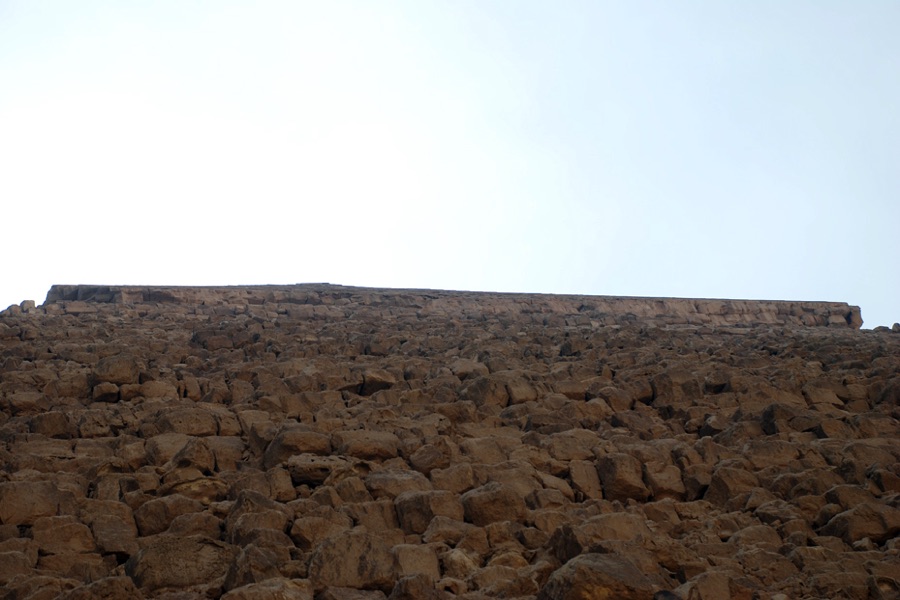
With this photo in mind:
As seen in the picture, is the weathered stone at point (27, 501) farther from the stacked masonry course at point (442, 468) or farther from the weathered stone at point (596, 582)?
the weathered stone at point (596, 582)

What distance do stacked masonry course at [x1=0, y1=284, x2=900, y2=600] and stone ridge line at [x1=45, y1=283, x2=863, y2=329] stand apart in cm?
414

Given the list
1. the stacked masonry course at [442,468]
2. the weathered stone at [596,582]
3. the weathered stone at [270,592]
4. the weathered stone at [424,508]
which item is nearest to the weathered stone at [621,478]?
the stacked masonry course at [442,468]

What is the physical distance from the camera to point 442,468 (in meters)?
6.38

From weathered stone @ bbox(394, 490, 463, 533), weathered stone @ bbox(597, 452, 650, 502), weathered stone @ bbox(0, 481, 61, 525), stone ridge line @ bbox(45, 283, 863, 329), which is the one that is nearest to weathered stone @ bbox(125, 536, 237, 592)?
weathered stone @ bbox(0, 481, 61, 525)

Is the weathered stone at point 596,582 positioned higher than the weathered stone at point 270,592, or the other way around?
the weathered stone at point 596,582

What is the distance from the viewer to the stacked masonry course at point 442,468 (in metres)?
4.84

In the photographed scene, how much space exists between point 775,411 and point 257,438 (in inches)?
150

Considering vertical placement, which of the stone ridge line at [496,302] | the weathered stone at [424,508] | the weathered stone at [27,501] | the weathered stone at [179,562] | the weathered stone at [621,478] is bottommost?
the weathered stone at [179,562]

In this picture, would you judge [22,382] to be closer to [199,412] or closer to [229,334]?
[199,412]

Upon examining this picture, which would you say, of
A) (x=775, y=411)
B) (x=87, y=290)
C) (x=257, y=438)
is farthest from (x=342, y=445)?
(x=87, y=290)

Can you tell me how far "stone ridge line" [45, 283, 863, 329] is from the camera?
1532 cm

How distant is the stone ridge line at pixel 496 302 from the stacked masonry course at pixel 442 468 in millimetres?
4144

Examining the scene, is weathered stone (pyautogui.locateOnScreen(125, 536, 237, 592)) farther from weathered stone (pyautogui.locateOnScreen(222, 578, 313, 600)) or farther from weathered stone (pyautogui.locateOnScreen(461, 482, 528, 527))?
weathered stone (pyautogui.locateOnScreen(461, 482, 528, 527))

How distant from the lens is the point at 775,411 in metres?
7.62
